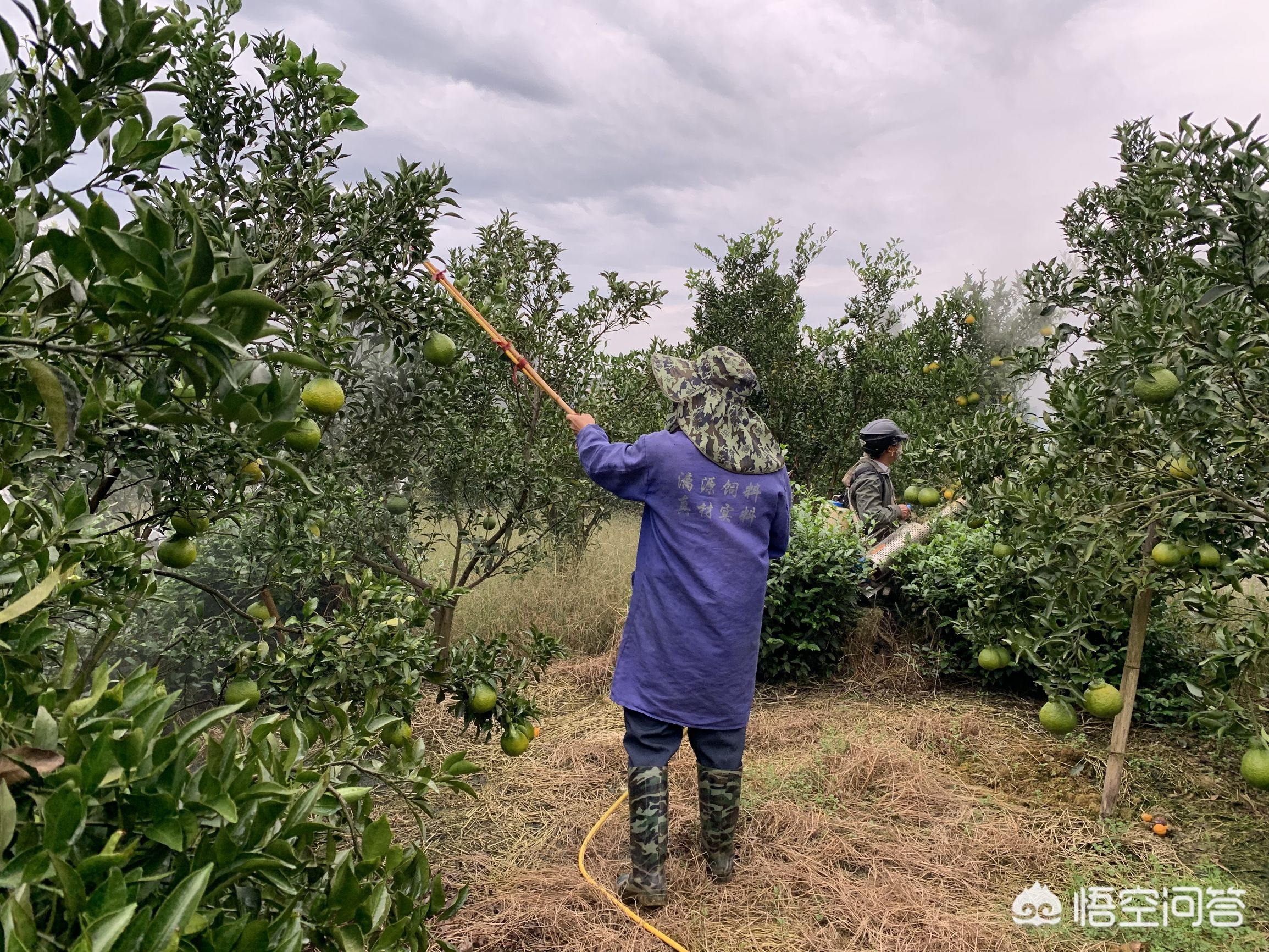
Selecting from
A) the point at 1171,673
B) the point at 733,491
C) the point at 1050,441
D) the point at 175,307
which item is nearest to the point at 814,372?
the point at 1171,673

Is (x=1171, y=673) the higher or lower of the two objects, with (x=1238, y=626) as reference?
lower

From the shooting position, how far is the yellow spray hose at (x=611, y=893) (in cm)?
257

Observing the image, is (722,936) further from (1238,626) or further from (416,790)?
(1238,626)

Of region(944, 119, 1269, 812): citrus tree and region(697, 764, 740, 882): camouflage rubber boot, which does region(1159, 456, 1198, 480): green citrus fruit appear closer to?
region(944, 119, 1269, 812): citrus tree

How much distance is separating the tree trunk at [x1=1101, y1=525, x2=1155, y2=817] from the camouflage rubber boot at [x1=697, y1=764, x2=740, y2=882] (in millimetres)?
1530

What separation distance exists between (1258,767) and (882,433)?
3.41m

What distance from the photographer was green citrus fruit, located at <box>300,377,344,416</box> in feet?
6.20

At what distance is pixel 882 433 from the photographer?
17.9 feet

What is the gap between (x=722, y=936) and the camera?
262 centimetres

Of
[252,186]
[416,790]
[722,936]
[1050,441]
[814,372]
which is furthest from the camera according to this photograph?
[814,372]

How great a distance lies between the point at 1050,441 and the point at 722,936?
2.12 meters

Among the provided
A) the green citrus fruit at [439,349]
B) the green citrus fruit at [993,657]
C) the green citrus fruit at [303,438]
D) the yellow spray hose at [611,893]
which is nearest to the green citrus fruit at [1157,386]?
the green citrus fruit at [993,657]

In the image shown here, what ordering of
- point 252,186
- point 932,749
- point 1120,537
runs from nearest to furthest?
1. point 252,186
2. point 1120,537
3. point 932,749

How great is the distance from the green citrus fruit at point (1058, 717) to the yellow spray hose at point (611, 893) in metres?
1.54
